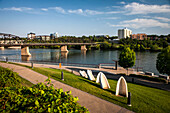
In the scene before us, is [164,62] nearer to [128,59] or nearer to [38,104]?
[128,59]

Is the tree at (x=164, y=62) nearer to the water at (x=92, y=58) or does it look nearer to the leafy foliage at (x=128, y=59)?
the leafy foliage at (x=128, y=59)

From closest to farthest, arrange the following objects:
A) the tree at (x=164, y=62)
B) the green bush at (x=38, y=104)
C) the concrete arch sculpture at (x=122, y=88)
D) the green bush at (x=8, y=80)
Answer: the green bush at (x=38, y=104) < the green bush at (x=8, y=80) < the concrete arch sculpture at (x=122, y=88) < the tree at (x=164, y=62)

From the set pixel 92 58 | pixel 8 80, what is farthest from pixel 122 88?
pixel 92 58

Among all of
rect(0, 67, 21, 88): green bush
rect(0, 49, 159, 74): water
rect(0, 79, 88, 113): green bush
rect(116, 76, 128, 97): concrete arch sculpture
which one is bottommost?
rect(0, 49, 159, 74): water

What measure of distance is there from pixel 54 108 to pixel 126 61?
2317cm

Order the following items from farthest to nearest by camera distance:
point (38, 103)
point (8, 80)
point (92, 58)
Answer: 1. point (92, 58)
2. point (8, 80)
3. point (38, 103)

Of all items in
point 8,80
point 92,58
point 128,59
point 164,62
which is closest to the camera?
point 8,80

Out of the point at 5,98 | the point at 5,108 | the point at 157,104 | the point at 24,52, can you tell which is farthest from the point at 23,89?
the point at 24,52

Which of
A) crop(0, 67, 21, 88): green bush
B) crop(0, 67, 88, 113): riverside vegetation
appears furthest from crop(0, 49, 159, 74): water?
crop(0, 67, 88, 113): riverside vegetation

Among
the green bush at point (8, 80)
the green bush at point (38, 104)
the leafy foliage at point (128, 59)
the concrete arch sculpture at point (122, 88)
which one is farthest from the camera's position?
the leafy foliage at point (128, 59)

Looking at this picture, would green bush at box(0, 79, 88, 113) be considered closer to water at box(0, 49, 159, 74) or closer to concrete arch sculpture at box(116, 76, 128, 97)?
concrete arch sculpture at box(116, 76, 128, 97)

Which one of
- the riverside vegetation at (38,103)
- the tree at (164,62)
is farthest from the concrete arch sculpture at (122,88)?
the tree at (164,62)

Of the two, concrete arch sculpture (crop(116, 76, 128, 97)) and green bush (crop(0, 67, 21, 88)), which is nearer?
green bush (crop(0, 67, 21, 88))

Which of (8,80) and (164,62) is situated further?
(164,62)
